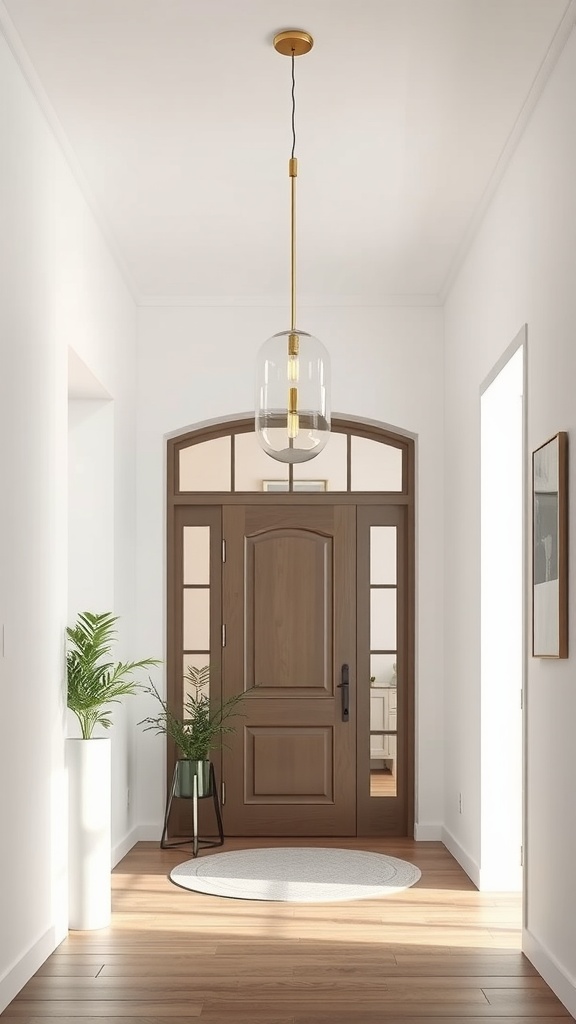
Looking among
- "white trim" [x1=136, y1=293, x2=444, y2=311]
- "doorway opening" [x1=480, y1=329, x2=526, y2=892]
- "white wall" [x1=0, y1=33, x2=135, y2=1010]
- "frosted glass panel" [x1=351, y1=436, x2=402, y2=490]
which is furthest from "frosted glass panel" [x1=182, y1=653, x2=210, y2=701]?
"white wall" [x1=0, y1=33, x2=135, y2=1010]

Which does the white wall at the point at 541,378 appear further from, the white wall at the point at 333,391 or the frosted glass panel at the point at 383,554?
the frosted glass panel at the point at 383,554

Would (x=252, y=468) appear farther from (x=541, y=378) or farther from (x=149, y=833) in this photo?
→ (x=541, y=378)

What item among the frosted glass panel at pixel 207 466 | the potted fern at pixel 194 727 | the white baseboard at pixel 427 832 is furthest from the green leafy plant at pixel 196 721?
the white baseboard at pixel 427 832

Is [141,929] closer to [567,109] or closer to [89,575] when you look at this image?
[89,575]

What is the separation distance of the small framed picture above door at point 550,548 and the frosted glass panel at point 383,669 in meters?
2.87

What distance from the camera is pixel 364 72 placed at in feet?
13.7

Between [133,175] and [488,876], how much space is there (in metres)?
3.70

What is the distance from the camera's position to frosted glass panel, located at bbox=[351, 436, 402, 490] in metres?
7.21

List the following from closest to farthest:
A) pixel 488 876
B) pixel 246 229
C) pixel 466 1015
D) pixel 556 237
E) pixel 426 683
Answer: pixel 466 1015
pixel 556 237
pixel 488 876
pixel 246 229
pixel 426 683

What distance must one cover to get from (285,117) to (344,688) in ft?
12.0

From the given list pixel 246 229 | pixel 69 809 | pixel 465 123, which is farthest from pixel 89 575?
pixel 465 123

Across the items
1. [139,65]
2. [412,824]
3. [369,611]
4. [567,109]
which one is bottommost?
[412,824]

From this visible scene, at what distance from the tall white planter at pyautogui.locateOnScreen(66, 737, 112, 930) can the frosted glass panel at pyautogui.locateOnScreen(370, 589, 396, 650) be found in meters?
2.67

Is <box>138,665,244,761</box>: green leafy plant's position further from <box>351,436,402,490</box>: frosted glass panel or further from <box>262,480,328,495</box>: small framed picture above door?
<box>351,436,402,490</box>: frosted glass panel
